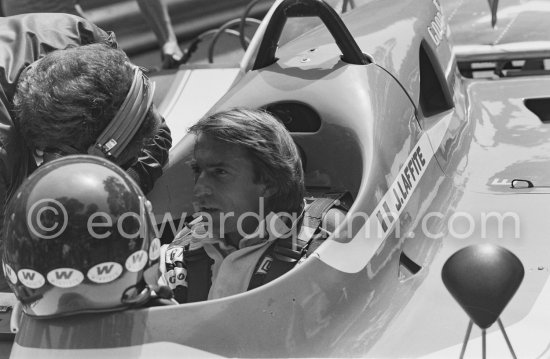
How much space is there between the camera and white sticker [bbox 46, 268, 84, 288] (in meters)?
1.97

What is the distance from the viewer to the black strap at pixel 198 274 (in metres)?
2.59

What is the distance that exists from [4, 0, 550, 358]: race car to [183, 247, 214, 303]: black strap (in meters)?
0.37

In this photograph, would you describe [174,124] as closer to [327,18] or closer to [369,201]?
[327,18]

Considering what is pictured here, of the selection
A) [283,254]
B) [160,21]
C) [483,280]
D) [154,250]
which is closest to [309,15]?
[283,254]

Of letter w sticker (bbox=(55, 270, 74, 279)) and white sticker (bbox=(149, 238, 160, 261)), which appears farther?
white sticker (bbox=(149, 238, 160, 261))

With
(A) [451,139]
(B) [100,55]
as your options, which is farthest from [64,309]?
(A) [451,139]

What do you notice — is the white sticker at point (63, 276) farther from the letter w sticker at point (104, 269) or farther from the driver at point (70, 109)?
the driver at point (70, 109)

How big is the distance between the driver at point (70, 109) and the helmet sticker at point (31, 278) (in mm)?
622

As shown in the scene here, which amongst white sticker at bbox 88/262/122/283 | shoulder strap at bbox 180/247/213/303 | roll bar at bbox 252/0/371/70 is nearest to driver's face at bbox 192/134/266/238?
shoulder strap at bbox 180/247/213/303

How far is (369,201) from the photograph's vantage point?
8.52ft

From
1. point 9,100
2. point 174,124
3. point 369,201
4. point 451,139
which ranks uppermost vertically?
point 9,100

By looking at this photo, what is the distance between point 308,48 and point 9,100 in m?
1.04

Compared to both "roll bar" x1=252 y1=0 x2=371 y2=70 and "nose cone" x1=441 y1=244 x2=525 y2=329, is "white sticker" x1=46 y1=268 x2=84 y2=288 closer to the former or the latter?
"nose cone" x1=441 y1=244 x2=525 y2=329

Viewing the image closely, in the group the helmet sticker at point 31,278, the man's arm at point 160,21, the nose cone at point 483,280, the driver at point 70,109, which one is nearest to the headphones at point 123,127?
the driver at point 70,109
